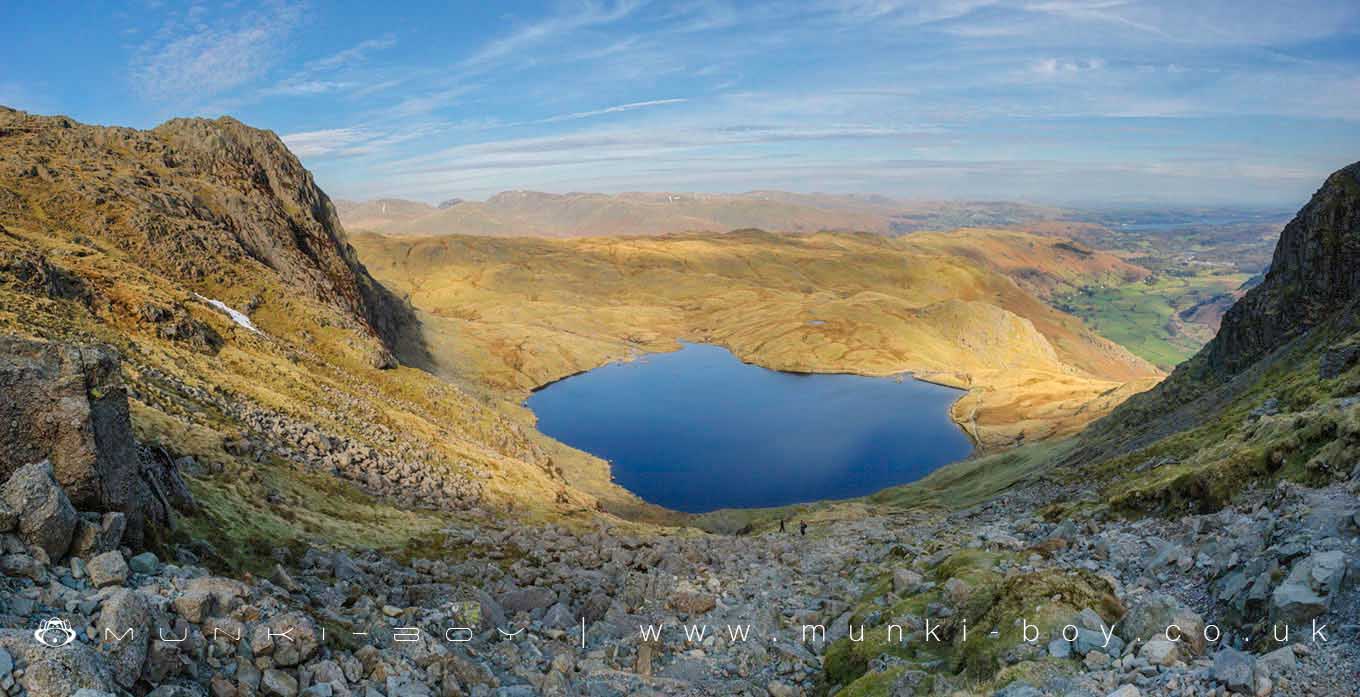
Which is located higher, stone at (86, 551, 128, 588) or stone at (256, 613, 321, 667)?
stone at (86, 551, 128, 588)

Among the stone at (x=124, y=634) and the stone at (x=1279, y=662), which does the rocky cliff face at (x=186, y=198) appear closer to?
the stone at (x=124, y=634)

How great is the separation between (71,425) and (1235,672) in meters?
20.8

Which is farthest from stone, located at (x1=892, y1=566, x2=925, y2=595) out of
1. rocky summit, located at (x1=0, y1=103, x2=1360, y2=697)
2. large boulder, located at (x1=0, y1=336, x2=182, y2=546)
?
large boulder, located at (x1=0, y1=336, x2=182, y2=546)

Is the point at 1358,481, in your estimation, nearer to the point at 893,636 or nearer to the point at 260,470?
the point at 893,636

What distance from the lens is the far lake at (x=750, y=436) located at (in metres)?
117

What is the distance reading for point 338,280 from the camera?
93750 mm

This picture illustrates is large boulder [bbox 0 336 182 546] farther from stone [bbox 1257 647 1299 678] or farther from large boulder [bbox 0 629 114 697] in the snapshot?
stone [bbox 1257 647 1299 678]

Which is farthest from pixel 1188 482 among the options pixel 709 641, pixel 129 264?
pixel 129 264

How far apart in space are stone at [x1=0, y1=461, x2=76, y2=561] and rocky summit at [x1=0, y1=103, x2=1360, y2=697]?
4 cm

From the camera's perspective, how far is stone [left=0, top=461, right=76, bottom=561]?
37.4ft

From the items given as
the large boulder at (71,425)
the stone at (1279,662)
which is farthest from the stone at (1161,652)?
the large boulder at (71,425)

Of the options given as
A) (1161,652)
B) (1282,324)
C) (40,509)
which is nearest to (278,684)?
(40,509)

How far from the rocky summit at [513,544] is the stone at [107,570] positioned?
0.29 ft

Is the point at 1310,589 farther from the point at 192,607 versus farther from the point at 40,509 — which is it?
the point at 40,509
